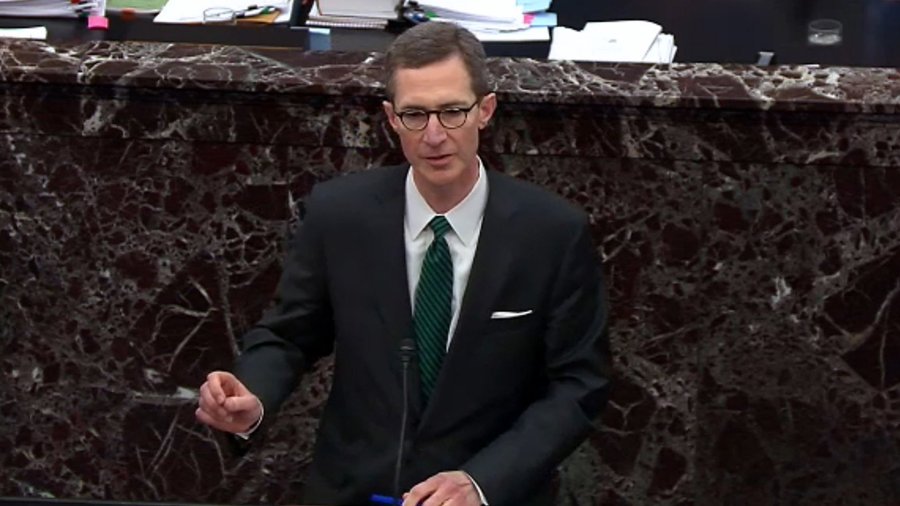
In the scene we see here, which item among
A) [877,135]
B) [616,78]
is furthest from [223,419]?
[877,135]

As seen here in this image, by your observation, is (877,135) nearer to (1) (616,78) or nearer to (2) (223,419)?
(1) (616,78)

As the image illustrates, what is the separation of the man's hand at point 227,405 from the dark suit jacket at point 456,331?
0.40ft

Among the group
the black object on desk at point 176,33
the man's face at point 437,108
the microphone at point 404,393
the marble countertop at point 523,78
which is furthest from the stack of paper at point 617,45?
the microphone at point 404,393

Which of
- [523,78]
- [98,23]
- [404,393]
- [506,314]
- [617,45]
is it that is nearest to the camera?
[404,393]

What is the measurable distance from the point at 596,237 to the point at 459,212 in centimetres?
60

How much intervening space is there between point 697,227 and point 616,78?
303 mm

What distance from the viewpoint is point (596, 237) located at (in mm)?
3064

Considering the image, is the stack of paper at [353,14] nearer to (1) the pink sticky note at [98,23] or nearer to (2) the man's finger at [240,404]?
(1) the pink sticky note at [98,23]

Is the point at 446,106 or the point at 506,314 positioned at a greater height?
the point at 446,106

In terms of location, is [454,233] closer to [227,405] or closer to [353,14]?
[227,405]

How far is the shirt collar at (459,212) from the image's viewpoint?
2516mm

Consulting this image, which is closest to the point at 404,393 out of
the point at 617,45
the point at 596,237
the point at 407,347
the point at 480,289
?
the point at 407,347

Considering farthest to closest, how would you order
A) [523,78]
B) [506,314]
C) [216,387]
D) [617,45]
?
1. [617,45]
2. [523,78]
3. [506,314]
4. [216,387]

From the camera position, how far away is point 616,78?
3.03m
